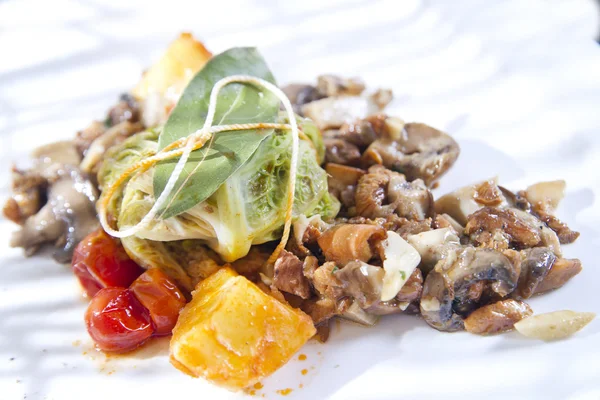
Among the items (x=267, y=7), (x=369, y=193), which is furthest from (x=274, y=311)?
(x=267, y=7)

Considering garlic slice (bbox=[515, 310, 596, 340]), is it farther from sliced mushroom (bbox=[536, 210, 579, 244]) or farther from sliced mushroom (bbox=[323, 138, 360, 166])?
sliced mushroom (bbox=[323, 138, 360, 166])

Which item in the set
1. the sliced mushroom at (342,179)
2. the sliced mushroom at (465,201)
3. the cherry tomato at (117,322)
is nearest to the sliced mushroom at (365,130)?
the sliced mushroom at (342,179)

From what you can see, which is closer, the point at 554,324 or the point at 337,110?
the point at 554,324

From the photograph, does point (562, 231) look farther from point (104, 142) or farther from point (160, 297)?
point (104, 142)

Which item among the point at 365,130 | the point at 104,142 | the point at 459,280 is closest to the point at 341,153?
the point at 365,130

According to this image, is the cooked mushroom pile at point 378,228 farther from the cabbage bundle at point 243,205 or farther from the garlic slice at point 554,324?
the cabbage bundle at point 243,205
